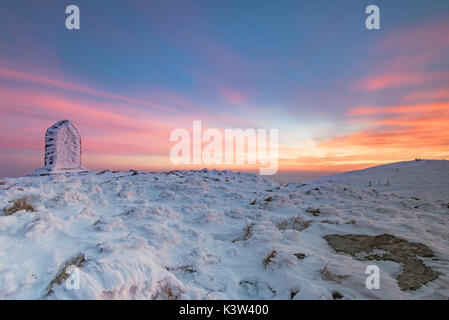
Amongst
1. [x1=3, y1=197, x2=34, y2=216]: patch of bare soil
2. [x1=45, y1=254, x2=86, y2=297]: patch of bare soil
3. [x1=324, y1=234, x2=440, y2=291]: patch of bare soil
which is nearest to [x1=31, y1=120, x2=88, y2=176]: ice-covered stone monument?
[x1=3, y1=197, x2=34, y2=216]: patch of bare soil

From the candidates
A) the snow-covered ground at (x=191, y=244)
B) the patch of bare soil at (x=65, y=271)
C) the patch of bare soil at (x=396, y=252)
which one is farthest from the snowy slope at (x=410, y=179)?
the patch of bare soil at (x=65, y=271)

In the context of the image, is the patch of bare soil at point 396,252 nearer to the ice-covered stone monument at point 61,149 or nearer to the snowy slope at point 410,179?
the snowy slope at point 410,179

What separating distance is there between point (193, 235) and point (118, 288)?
66.1 inches

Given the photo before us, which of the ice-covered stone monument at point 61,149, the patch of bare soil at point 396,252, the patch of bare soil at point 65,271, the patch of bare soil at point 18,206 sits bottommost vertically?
the patch of bare soil at point 396,252

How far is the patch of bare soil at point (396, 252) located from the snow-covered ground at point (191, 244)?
110 mm

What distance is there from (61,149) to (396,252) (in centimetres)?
970

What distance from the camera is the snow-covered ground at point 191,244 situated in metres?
2.42

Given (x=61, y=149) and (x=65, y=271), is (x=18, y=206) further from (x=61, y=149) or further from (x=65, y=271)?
(x=61, y=149)

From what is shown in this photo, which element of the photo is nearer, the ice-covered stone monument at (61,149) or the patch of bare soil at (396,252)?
the patch of bare soil at (396,252)

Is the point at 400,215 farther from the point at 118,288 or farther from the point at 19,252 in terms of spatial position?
the point at 19,252

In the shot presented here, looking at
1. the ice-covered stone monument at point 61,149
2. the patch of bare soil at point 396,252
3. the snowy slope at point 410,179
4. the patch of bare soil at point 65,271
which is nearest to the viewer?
the patch of bare soil at point 65,271

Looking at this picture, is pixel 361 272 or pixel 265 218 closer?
pixel 361 272
